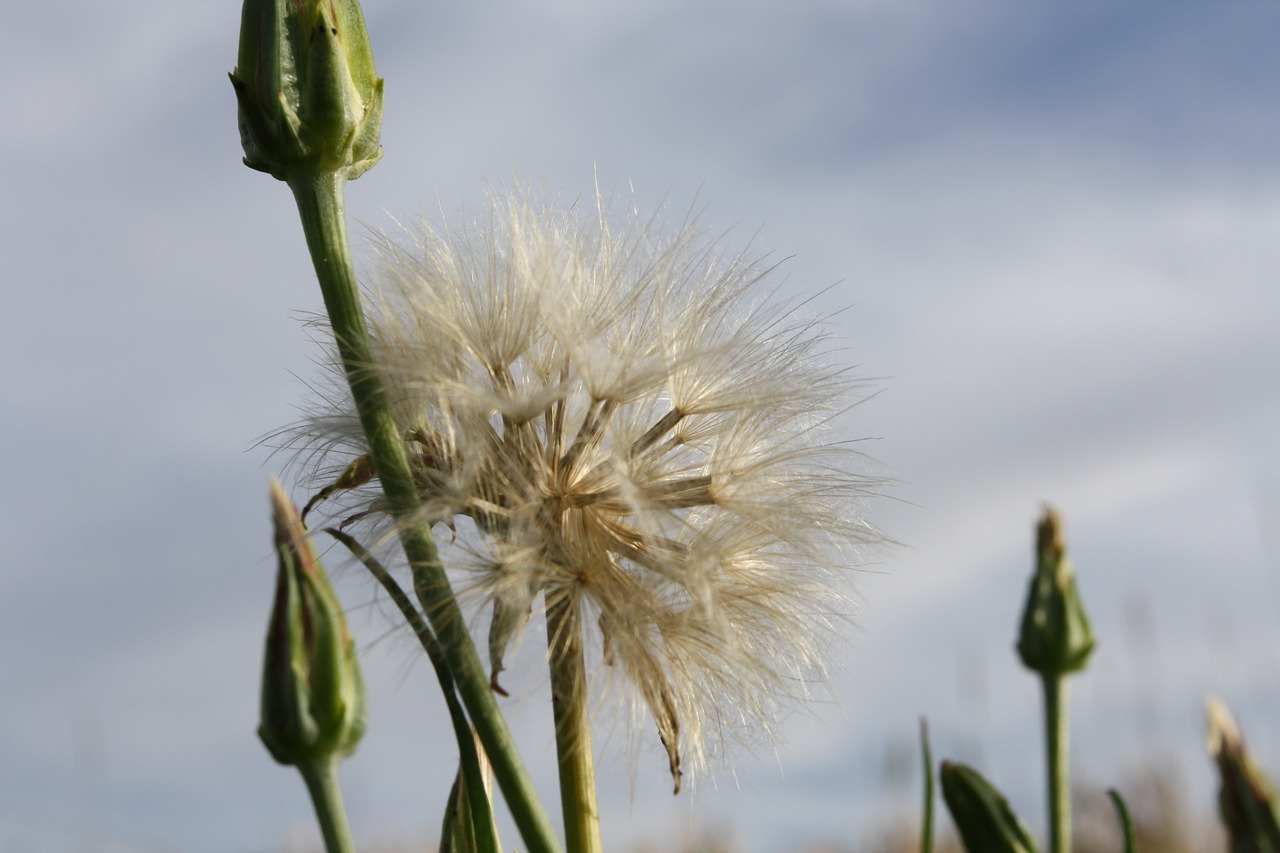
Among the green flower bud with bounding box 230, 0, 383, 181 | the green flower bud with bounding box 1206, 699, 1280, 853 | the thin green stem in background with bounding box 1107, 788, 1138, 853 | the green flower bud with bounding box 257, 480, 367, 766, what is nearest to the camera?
the green flower bud with bounding box 1206, 699, 1280, 853

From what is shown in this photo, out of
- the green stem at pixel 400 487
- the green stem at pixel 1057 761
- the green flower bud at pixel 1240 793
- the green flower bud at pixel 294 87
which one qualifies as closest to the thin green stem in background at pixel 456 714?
the green stem at pixel 400 487

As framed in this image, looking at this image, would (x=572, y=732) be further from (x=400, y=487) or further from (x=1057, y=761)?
(x=1057, y=761)

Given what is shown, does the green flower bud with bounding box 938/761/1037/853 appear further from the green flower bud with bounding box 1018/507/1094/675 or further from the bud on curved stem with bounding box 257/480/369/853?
the bud on curved stem with bounding box 257/480/369/853

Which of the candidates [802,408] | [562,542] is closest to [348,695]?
[562,542]

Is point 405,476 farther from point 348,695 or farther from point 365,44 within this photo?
point 365,44

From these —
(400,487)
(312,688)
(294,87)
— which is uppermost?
(294,87)

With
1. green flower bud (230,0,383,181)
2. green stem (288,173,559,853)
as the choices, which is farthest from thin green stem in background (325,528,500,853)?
green flower bud (230,0,383,181)

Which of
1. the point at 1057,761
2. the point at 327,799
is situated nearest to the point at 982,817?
the point at 1057,761
